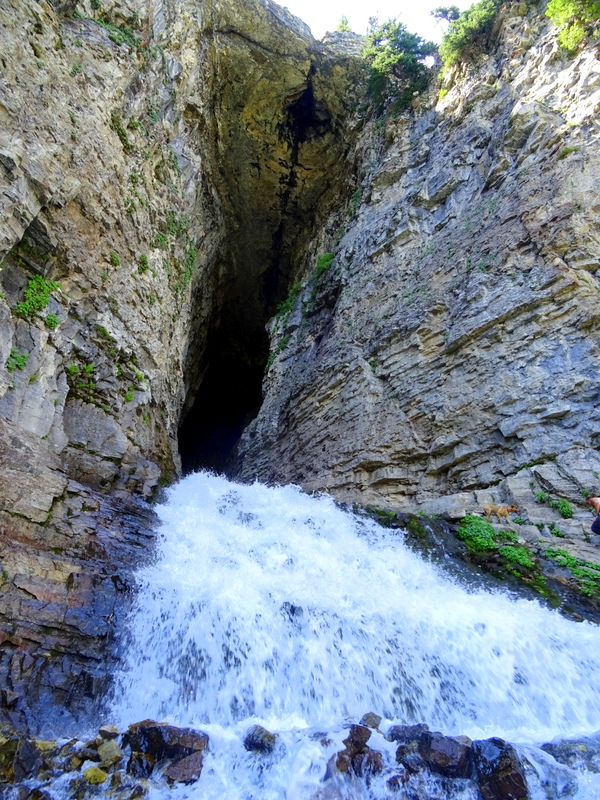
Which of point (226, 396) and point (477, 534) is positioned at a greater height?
point (226, 396)

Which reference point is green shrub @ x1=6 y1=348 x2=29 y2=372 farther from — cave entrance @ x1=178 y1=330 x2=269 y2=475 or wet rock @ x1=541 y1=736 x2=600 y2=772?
cave entrance @ x1=178 y1=330 x2=269 y2=475

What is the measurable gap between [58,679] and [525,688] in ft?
15.6

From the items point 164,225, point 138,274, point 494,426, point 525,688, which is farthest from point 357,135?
point 525,688

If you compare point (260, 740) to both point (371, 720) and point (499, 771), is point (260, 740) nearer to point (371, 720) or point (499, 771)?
point (371, 720)

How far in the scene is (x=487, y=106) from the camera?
15953 mm

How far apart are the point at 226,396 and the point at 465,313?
65.4 feet

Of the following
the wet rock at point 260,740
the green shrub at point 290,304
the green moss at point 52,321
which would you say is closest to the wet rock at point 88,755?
the wet rock at point 260,740

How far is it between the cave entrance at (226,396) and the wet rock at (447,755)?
75.7ft

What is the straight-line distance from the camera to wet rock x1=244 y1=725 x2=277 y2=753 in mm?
3955

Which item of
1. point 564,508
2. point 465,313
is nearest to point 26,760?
point 564,508

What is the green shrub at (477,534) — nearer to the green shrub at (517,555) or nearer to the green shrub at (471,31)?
the green shrub at (517,555)

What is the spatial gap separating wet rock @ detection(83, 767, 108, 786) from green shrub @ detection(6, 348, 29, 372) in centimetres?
573

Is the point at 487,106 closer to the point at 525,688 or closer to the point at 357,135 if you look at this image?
the point at 357,135

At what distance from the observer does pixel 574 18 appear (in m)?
13.5
